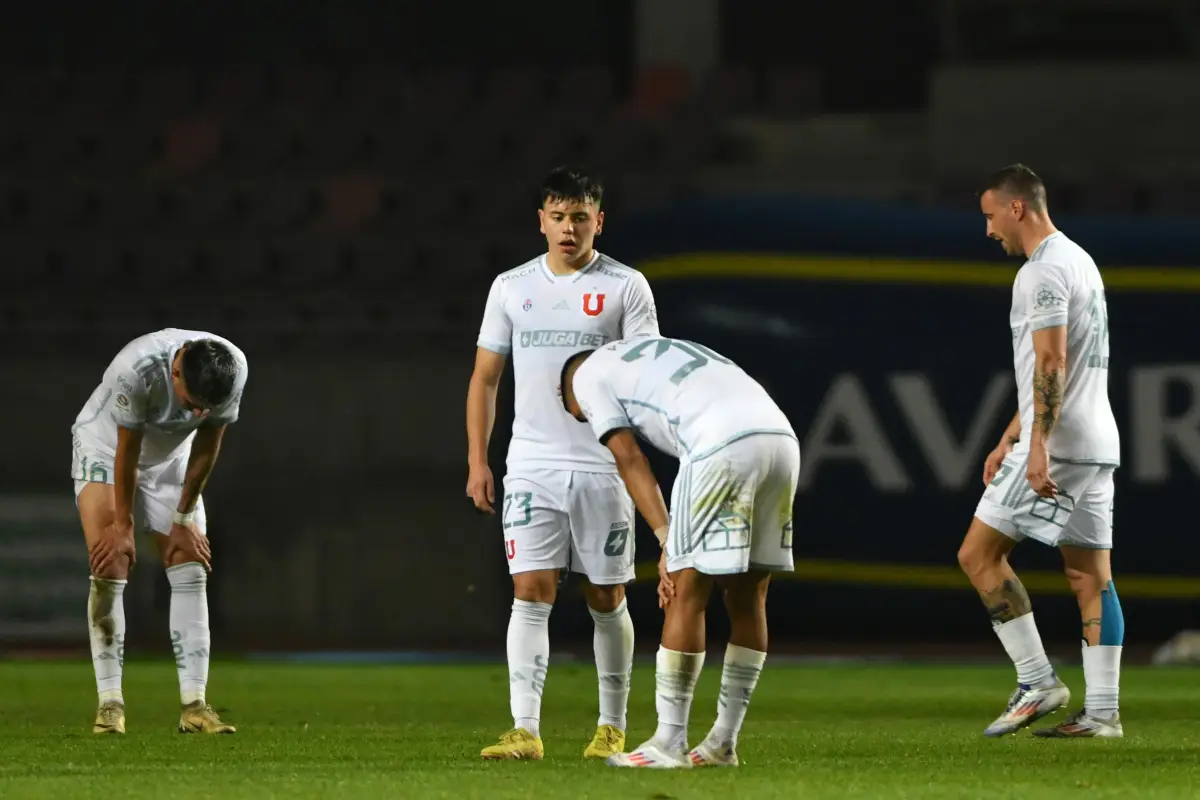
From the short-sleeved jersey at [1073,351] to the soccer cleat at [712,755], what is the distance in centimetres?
177

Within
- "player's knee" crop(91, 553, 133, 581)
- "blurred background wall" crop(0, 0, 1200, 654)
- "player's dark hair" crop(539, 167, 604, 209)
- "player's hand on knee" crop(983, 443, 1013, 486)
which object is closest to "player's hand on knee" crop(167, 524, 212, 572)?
"player's knee" crop(91, 553, 133, 581)

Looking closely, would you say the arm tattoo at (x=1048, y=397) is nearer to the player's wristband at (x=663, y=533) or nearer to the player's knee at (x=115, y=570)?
the player's wristband at (x=663, y=533)

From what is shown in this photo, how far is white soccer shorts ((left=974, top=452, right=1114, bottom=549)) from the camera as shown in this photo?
6625 millimetres

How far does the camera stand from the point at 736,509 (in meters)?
5.28

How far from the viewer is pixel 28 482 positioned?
13.6m

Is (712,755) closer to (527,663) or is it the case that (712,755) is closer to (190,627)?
(527,663)

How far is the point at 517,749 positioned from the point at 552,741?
88cm

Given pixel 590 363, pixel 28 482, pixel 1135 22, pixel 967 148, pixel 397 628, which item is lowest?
pixel 397 628

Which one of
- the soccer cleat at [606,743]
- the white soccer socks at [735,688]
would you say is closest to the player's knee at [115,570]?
the soccer cleat at [606,743]

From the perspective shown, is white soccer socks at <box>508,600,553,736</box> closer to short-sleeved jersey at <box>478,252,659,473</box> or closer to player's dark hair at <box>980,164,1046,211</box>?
short-sleeved jersey at <box>478,252,659,473</box>

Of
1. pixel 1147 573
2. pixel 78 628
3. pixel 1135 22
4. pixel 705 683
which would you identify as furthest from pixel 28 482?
pixel 1135 22

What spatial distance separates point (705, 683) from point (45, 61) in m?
11.5

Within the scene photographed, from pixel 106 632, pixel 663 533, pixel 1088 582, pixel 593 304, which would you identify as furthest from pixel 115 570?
pixel 1088 582

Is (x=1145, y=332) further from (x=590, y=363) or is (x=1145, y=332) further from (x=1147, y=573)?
(x=590, y=363)
